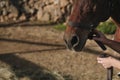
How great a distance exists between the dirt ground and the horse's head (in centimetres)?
230

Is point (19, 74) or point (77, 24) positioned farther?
point (19, 74)

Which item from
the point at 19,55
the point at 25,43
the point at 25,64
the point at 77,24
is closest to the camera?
the point at 77,24

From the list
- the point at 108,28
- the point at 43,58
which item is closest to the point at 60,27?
the point at 108,28

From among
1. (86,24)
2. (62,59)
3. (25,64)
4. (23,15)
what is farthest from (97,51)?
(86,24)

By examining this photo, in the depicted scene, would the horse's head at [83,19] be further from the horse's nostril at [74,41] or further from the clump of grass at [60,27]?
the clump of grass at [60,27]

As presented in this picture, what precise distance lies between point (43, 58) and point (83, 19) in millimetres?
3113

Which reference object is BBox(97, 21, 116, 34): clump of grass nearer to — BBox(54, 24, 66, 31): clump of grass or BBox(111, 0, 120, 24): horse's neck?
BBox(54, 24, 66, 31): clump of grass

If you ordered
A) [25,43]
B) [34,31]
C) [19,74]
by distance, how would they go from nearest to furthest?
1. [19,74]
2. [25,43]
3. [34,31]

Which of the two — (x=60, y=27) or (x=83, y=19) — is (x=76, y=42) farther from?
(x=60, y=27)

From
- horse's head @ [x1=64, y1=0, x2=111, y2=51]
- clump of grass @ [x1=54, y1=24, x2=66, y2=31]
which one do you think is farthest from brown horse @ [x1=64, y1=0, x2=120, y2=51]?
clump of grass @ [x1=54, y1=24, x2=66, y2=31]

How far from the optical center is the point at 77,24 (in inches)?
108

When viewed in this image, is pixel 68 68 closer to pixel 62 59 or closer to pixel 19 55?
pixel 62 59

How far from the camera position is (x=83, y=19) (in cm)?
277

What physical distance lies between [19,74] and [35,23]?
2602 millimetres
